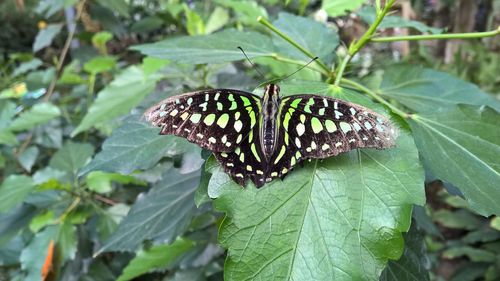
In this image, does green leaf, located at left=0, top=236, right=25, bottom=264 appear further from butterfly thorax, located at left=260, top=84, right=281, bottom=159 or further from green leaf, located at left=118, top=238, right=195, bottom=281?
butterfly thorax, located at left=260, top=84, right=281, bottom=159

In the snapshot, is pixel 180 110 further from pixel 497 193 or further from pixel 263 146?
pixel 497 193

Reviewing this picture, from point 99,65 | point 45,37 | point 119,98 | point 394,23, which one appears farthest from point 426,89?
point 45,37

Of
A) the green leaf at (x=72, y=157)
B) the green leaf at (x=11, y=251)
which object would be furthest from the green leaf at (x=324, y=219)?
the green leaf at (x=11, y=251)

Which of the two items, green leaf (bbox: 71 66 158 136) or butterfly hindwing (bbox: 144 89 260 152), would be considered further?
green leaf (bbox: 71 66 158 136)

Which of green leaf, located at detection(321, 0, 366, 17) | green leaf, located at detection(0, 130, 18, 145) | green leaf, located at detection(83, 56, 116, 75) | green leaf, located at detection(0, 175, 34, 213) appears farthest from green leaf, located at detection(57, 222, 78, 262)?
green leaf, located at detection(321, 0, 366, 17)

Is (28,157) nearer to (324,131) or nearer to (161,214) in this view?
(161,214)

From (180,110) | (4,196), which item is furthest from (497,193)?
(4,196)

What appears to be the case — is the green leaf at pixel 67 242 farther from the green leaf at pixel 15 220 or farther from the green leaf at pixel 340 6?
the green leaf at pixel 340 6

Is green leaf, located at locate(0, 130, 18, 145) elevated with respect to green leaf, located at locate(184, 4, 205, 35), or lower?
lower
